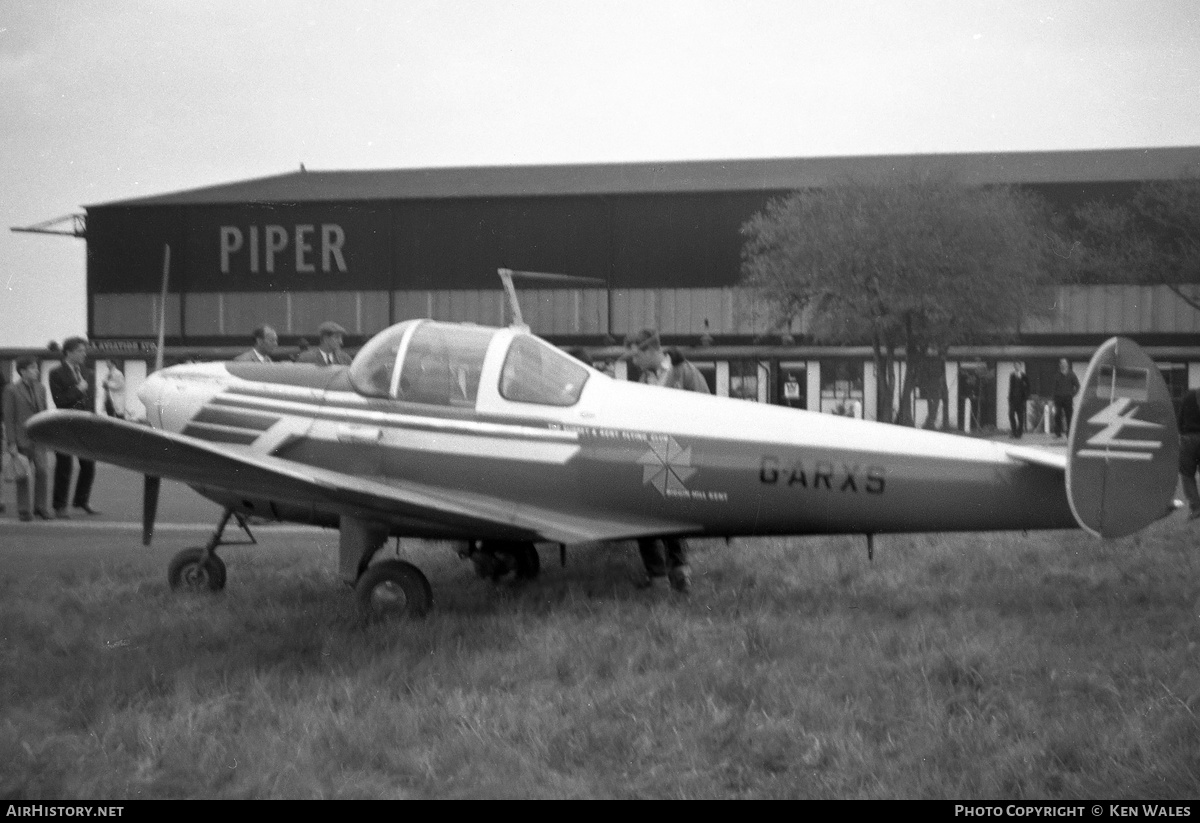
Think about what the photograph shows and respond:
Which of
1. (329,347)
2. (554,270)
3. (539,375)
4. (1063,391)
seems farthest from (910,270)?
(539,375)

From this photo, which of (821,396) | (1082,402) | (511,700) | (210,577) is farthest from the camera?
(821,396)

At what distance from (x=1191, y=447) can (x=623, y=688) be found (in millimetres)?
8826

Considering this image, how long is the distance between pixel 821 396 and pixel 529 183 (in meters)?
17.9

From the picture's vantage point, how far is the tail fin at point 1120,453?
20.2 feet

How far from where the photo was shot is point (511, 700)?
5.11m

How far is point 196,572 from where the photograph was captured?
26.2 ft

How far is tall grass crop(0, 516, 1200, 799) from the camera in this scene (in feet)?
13.9

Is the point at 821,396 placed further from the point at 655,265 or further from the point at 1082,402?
the point at 1082,402

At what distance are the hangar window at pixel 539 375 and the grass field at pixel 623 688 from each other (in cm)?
135

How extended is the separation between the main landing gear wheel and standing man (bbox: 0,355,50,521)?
6.95 m

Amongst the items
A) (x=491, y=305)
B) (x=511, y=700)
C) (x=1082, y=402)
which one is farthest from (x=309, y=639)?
(x=491, y=305)

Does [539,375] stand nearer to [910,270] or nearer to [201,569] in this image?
[201,569]

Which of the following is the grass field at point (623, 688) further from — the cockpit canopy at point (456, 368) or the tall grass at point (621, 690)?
the cockpit canopy at point (456, 368)

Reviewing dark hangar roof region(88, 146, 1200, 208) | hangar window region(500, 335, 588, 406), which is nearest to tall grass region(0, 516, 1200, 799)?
hangar window region(500, 335, 588, 406)
